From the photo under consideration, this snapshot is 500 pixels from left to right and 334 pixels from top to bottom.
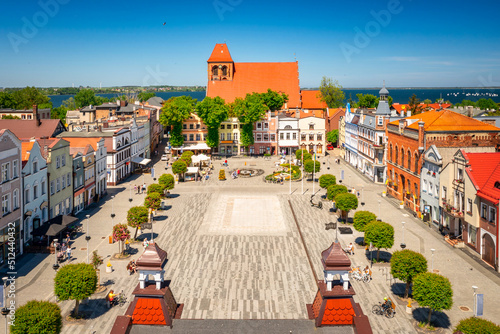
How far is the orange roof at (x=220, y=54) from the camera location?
114 meters

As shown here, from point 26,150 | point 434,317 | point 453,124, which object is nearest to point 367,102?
point 453,124

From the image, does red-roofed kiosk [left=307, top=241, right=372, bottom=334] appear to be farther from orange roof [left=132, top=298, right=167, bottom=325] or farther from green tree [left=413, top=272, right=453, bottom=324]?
green tree [left=413, top=272, right=453, bottom=324]

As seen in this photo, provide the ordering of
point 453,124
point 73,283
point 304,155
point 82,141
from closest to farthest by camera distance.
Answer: point 73,283
point 453,124
point 82,141
point 304,155

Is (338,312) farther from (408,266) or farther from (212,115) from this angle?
(212,115)

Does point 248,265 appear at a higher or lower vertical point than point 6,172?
lower

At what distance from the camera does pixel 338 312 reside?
1692cm

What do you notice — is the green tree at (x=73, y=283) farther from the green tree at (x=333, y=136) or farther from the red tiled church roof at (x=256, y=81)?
the red tiled church roof at (x=256, y=81)

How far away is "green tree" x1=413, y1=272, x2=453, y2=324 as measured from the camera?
→ 23.9 metres

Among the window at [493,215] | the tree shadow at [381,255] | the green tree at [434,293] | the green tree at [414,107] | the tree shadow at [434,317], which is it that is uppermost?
the green tree at [414,107]

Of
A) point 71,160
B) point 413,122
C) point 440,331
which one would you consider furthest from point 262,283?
point 413,122

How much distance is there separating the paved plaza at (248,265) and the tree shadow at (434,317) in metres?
0.13

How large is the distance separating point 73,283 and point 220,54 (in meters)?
97.5

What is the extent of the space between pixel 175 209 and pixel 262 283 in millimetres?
23855

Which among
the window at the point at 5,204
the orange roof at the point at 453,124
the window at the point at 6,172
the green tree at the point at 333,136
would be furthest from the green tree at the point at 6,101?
the orange roof at the point at 453,124
